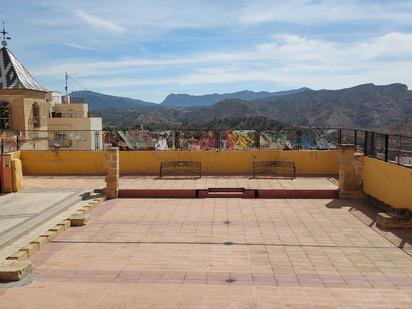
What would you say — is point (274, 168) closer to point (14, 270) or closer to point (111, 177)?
point (111, 177)

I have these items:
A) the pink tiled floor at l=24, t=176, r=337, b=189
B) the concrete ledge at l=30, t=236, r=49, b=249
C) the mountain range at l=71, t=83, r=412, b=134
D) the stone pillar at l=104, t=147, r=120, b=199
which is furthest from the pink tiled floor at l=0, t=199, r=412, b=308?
the mountain range at l=71, t=83, r=412, b=134

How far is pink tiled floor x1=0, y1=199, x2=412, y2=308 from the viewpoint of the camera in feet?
22.5

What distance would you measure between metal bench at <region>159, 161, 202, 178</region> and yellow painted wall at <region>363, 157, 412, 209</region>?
6540 millimetres

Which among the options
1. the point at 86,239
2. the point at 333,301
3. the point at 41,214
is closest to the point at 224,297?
the point at 333,301

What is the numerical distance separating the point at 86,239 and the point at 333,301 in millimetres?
5823

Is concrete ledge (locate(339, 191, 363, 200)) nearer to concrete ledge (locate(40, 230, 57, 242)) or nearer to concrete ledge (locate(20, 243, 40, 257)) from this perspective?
concrete ledge (locate(40, 230, 57, 242))

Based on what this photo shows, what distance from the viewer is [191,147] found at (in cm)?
1859

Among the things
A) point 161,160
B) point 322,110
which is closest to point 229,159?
point 161,160

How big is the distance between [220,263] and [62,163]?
11.8 meters

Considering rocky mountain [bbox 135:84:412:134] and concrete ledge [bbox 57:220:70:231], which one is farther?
rocky mountain [bbox 135:84:412:134]

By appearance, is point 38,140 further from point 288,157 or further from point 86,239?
point 86,239

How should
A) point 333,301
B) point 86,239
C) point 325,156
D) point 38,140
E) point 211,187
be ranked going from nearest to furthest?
point 333,301 < point 86,239 < point 211,187 < point 325,156 < point 38,140

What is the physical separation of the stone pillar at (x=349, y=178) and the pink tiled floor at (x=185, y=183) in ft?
2.84

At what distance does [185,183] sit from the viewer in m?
16.1
